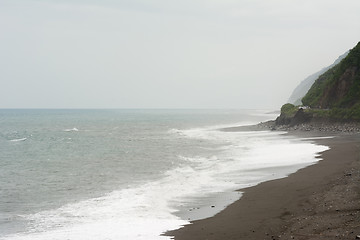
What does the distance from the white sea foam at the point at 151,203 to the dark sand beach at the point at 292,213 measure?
1.77 meters

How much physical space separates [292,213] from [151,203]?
7.91 m

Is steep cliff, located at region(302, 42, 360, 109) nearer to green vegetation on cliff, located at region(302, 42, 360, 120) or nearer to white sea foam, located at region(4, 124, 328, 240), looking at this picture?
green vegetation on cliff, located at region(302, 42, 360, 120)

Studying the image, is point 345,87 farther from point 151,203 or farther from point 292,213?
point 292,213

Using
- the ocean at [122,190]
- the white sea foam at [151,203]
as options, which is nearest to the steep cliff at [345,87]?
the ocean at [122,190]

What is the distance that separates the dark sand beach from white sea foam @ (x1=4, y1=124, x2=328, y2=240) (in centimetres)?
177

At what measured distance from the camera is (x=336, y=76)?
8075 cm

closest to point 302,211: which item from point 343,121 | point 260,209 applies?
point 260,209

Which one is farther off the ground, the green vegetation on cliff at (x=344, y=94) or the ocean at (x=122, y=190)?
the green vegetation on cliff at (x=344, y=94)

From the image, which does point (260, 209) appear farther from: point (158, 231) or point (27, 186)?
point (27, 186)

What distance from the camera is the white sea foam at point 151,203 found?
50.0ft

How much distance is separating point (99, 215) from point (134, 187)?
22.9 ft

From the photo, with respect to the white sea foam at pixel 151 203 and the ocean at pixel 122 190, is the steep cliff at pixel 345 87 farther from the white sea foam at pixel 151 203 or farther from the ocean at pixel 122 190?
the white sea foam at pixel 151 203

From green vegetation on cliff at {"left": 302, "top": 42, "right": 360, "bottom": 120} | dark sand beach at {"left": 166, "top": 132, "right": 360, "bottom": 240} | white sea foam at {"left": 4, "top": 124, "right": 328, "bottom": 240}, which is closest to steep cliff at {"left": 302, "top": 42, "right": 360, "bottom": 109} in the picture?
green vegetation on cliff at {"left": 302, "top": 42, "right": 360, "bottom": 120}

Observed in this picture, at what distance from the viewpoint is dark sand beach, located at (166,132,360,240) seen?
12.5 meters
